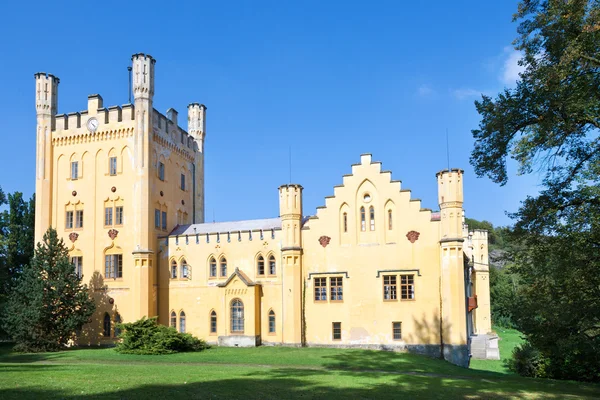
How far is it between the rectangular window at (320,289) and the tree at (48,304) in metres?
14.1

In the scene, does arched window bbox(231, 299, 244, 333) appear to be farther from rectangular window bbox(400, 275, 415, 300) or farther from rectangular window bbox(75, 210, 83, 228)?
rectangular window bbox(75, 210, 83, 228)

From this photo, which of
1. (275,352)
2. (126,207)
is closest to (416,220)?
(275,352)

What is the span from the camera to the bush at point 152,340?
29.6 m

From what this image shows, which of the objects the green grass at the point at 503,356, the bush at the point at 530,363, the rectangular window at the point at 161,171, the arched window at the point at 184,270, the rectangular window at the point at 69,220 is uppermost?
the rectangular window at the point at 161,171

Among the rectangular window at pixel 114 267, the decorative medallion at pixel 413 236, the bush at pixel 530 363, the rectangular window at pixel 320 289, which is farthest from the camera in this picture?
the rectangular window at pixel 114 267

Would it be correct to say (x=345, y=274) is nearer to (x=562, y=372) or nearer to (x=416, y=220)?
(x=416, y=220)

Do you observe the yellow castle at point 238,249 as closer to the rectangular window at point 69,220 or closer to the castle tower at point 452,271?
the castle tower at point 452,271

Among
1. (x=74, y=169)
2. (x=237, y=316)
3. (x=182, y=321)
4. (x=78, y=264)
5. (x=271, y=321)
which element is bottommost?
(x=182, y=321)

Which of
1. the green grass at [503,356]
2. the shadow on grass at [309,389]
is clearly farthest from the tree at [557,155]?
the green grass at [503,356]

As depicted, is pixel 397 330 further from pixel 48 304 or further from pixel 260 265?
pixel 48 304

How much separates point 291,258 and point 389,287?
602cm

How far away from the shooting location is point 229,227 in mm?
38375

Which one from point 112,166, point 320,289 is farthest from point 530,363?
point 112,166

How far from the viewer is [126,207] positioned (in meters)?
37.8
